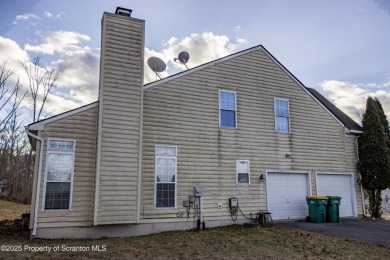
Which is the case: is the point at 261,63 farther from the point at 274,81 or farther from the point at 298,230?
the point at 298,230

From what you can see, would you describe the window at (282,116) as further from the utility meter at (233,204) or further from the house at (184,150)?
the utility meter at (233,204)

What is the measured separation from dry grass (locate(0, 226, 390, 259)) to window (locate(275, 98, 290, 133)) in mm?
4534

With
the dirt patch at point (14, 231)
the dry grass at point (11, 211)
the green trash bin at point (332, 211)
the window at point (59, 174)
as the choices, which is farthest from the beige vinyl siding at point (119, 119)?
the dry grass at point (11, 211)

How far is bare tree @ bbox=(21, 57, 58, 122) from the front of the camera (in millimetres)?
25766

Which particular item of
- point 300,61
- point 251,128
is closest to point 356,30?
point 300,61

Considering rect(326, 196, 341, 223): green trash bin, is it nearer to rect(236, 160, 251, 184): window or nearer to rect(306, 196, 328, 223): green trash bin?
rect(306, 196, 328, 223): green trash bin

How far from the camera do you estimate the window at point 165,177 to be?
10281mm

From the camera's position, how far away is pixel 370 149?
14.1 m

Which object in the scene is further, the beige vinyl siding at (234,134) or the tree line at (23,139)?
the tree line at (23,139)

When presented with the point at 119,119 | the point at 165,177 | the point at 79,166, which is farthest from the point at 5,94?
the point at 165,177

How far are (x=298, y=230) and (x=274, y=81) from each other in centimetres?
613

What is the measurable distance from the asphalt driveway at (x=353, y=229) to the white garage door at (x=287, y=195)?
1.42ft

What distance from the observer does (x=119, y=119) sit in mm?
9586

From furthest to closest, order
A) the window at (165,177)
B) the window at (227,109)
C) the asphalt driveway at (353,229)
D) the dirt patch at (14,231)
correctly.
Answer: the window at (227,109) < the window at (165,177) < the asphalt driveway at (353,229) < the dirt patch at (14,231)
